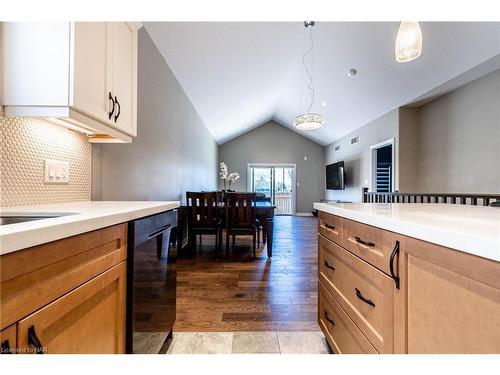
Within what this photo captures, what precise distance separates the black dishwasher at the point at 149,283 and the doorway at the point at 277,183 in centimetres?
806

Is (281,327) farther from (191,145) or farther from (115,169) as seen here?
(191,145)

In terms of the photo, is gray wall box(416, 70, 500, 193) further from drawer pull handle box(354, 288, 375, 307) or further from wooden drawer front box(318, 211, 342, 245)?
drawer pull handle box(354, 288, 375, 307)

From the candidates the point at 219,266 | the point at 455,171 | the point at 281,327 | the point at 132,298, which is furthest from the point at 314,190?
the point at 132,298

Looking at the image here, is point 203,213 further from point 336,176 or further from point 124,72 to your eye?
point 336,176

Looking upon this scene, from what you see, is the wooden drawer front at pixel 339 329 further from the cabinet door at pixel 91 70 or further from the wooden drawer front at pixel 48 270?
the cabinet door at pixel 91 70

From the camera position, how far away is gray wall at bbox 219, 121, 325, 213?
945 centimetres

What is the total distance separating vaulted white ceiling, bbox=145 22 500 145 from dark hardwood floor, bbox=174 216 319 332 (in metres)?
2.78

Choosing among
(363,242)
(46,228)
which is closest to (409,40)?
(363,242)

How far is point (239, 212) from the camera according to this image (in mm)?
3674

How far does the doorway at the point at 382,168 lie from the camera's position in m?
5.41

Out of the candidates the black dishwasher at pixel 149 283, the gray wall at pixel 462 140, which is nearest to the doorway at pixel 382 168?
the gray wall at pixel 462 140

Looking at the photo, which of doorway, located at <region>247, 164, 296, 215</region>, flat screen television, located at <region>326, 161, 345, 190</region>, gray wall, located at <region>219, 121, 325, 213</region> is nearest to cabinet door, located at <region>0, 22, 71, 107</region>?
flat screen television, located at <region>326, 161, 345, 190</region>

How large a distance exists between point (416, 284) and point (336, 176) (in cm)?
733

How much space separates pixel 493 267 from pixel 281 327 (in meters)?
1.62
